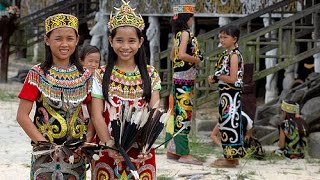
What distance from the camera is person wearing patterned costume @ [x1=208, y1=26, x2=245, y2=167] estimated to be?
867 cm

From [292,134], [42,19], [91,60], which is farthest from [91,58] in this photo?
[42,19]

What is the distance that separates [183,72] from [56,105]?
4.15 meters

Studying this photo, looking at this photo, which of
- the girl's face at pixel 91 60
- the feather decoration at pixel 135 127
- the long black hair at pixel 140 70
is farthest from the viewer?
the girl's face at pixel 91 60

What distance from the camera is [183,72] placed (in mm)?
9008

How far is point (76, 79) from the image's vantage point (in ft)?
16.5

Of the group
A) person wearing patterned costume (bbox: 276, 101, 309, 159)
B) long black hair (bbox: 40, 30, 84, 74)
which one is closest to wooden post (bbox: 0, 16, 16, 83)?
person wearing patterned costume (bbox: 276, 101, 309, 159)

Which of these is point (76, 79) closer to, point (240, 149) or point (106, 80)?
point (106, 80)

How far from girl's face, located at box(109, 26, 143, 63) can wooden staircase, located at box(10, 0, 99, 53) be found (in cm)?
1627

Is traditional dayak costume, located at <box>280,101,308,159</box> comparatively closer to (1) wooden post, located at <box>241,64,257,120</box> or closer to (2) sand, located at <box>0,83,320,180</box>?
(2) sand, located at <box>0,83,320,180</box>

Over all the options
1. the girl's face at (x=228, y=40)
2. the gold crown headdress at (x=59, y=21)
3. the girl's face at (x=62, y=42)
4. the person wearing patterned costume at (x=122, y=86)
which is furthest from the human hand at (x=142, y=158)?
the girl's face at (x=228, y=40)

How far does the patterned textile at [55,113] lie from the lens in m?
4.94

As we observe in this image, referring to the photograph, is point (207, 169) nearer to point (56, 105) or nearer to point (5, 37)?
point (56, 105)

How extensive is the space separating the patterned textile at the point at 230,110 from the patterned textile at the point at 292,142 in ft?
3.80

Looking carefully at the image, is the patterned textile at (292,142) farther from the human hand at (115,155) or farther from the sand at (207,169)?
the human hand at (115,155)
